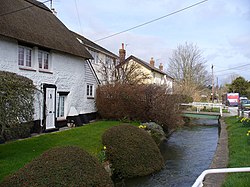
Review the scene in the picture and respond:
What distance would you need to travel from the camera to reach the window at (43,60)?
50.6 ft

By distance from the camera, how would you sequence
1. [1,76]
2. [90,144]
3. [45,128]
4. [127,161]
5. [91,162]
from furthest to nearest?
[45,128]
[90,144]
[127,161]
[1,76]
[91,162]

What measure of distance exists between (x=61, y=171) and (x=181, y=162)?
8.03 meters

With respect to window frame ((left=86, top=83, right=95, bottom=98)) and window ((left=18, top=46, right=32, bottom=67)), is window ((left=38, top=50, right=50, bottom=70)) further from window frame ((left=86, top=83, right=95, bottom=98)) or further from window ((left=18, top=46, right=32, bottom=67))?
window frame ((left=86, top=83, right=95, bottom=98))

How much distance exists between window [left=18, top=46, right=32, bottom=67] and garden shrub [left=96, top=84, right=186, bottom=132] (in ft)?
26.5

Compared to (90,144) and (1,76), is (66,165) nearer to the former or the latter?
(1,76)

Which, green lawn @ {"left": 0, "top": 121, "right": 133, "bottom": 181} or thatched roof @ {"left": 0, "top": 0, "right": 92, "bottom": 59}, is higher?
thatched roof @ {"left": 0, "top": 0, "right": 92, "bottom": 59}

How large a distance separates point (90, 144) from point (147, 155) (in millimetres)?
2765

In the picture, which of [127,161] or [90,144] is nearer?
[127,161]

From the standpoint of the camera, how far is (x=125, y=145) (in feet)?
32.4

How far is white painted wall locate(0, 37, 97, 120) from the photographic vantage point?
42.9ft

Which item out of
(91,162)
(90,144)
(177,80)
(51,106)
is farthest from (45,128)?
(177,80)

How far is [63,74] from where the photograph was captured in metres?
17.6

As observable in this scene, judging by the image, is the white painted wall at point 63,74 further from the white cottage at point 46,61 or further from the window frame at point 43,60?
the window frame at point 43,60

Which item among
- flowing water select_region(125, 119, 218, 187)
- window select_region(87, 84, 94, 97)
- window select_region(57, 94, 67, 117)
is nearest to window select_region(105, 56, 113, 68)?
window select_region(87, 84, 94, 97)
